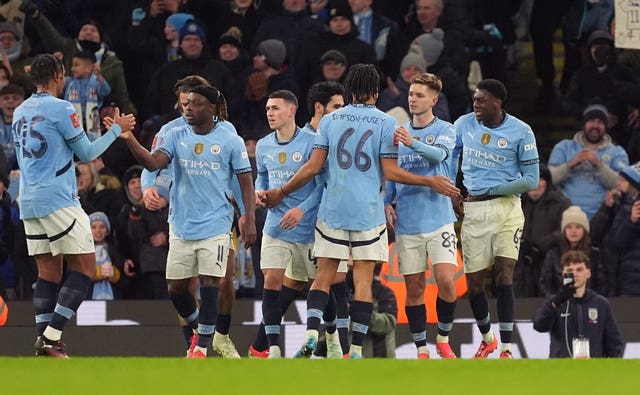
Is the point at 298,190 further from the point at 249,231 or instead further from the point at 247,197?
the point at 249,231

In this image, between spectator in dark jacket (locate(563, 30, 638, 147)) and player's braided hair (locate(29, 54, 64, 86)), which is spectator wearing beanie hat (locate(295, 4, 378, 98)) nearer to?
spectator in dark jacket (locate(563, 30, 638, 147))

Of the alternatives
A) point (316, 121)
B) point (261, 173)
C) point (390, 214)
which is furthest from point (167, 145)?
point (390, 214)

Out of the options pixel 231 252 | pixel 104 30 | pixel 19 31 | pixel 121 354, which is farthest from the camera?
pixel 104 30

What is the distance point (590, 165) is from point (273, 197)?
623cm

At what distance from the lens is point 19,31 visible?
2150 centimetres

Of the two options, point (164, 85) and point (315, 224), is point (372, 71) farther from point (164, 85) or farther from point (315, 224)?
point (164, 85)

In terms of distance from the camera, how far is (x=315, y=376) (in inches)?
458

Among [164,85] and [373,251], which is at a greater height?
[164,85]

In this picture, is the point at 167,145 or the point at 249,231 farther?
the point at 167,145

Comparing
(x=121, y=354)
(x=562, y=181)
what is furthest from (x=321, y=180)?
(x=562, y=181)

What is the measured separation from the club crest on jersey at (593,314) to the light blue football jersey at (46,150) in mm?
4916

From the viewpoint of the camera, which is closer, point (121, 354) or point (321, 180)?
point (321, 180)

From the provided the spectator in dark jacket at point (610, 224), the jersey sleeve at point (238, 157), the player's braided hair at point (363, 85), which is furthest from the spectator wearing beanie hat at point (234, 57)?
the player's braided hair at point (363, 85)

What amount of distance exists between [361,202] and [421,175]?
82cm
